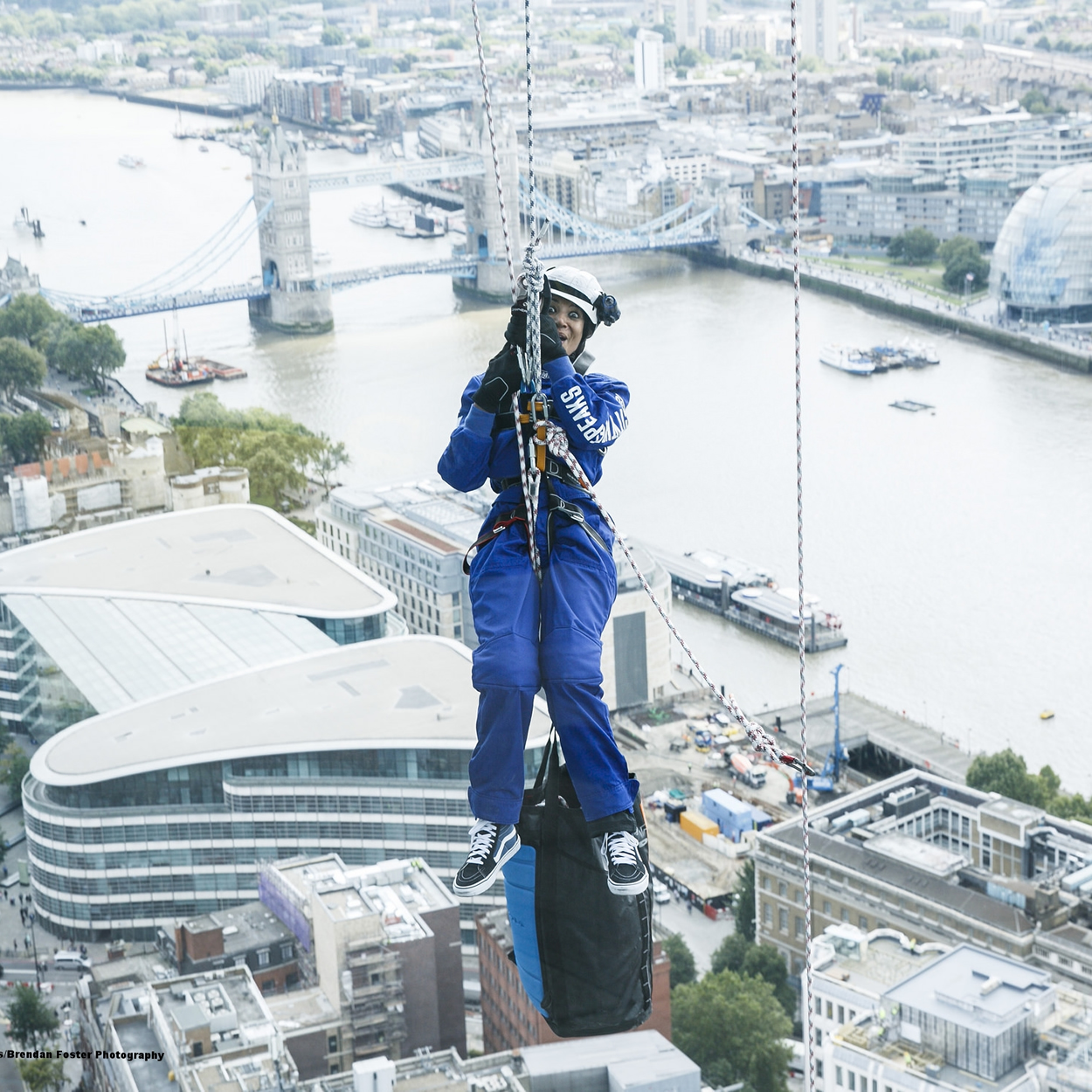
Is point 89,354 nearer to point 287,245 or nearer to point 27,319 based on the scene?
point 27,319

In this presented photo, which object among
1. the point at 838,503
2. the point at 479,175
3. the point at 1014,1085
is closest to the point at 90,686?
the point at 1014,1085

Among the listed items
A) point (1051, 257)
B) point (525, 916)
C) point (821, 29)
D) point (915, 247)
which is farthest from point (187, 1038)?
point (821, 29)

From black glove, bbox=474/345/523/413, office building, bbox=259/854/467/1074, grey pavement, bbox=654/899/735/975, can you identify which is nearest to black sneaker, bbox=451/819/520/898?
black glove, bbox=474/345/523/413

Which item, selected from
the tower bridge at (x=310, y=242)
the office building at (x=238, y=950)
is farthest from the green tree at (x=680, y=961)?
the tower bridge at (x=310, y=242)

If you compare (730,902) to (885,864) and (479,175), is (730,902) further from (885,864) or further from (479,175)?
(479,175)

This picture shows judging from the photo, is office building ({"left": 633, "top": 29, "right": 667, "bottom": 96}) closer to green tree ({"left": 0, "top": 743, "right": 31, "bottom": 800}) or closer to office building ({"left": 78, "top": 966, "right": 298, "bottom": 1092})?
green tree ({"left": 0, "top": 743, "right": 31, "bottom": 800})

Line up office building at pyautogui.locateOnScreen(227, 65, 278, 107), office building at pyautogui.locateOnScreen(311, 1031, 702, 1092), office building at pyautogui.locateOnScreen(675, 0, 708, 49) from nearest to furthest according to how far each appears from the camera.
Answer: office building at pyautogui.locateOnScreen(311, 1031, 702, 1092), office building at pyautogui.locateOnScreen(227, 65, 278, 107), office building at pyautogui.locateOnScreen(675, 0, 708, 49)

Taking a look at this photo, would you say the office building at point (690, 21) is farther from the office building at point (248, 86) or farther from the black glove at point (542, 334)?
the black glove at point (542, 334)
